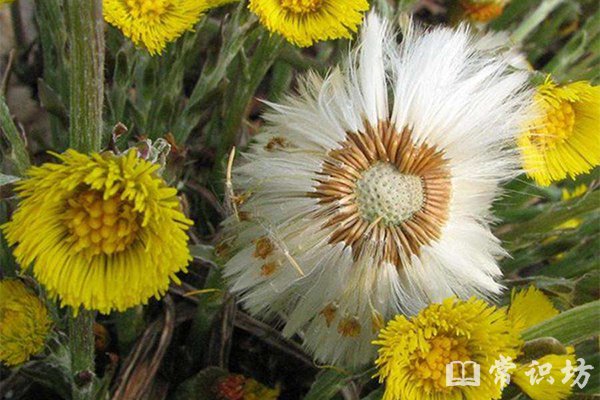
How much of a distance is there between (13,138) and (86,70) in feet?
1.09

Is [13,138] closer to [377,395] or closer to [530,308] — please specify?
[377,395]

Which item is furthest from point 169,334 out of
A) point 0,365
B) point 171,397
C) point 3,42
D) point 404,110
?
point 3,42

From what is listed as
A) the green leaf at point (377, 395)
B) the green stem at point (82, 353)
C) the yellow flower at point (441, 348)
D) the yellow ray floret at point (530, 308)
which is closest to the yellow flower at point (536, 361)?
the yellow ray floret at point (530, 308)

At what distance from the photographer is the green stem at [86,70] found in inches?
47.1

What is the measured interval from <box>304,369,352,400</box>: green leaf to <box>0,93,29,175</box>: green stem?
2.36 feet

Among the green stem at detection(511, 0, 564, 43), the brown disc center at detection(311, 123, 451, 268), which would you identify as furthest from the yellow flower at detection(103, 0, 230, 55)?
the green stem at detection(511, 0, 564, 43)

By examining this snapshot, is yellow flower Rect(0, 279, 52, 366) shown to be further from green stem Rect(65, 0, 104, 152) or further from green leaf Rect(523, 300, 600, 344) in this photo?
green leaf Rect(523, 300, 600, 344)

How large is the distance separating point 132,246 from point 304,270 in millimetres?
389

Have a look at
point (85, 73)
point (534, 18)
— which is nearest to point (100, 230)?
point (85, 73)

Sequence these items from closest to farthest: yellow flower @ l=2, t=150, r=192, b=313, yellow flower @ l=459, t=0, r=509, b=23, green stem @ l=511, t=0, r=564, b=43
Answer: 1. yellow flower @ l=2, t=150, r=192, b=313
2. yellow flower @ l=459, t=0, r=509, b=23
3. green stem @ l=511, t=0, r=564, b=43

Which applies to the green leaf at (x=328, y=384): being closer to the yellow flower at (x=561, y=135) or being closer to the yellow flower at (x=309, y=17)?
the yellow flower at (x=561, y=135)

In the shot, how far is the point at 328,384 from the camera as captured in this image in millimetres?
1640

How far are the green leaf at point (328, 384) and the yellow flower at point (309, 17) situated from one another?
66 centimetres

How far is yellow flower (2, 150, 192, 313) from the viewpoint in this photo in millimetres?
1169
